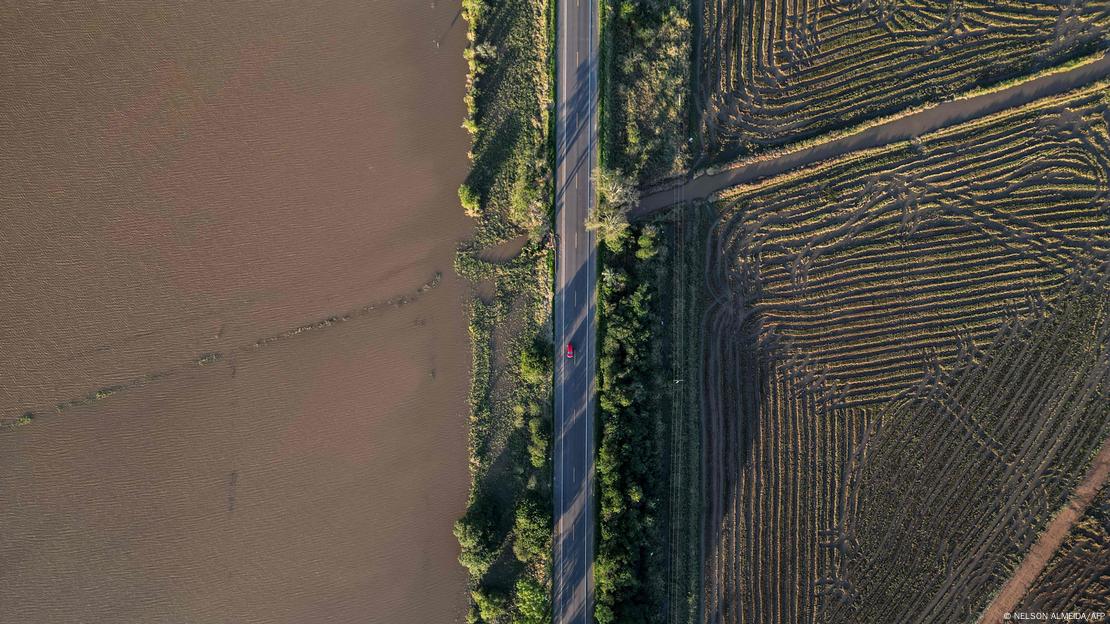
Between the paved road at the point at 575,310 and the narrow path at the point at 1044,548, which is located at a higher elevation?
the paved road at the point at 575,310

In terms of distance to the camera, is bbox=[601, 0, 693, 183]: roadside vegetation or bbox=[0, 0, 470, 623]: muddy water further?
bbox=[601, 0, 693, 183]: roadside vegetation

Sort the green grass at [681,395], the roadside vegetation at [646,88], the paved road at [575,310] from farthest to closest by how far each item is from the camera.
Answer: the roadside vegetation at [646,88], the green grass at [681,395], the paved road at [575,310]

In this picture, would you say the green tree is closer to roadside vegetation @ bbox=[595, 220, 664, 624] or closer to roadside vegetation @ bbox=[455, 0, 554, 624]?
roadside vegetation @ bbox=[455, 0, 554, 624]

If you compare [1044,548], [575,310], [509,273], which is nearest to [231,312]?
[509,273]

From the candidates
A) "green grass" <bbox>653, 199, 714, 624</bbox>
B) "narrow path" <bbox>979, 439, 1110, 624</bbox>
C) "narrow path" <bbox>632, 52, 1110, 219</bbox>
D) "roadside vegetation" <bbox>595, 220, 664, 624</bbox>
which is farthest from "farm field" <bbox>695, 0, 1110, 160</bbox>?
"narrow path" <bbox>979, 439, 1110, 624</bbox>

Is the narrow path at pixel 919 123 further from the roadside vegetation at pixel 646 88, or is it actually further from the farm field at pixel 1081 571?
the farm field at pixel 1081 571

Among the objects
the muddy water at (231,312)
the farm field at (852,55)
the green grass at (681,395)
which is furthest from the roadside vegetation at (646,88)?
Answer: the muddy water at (231,312)
